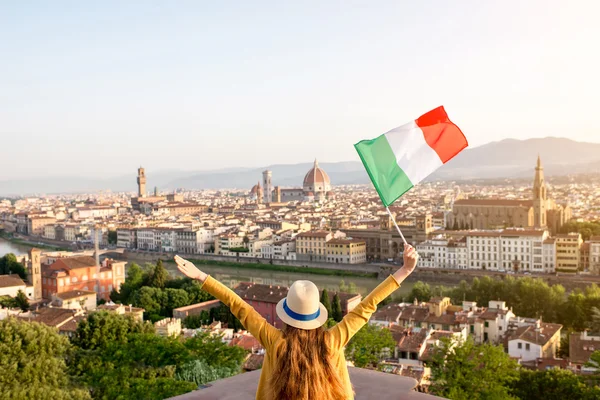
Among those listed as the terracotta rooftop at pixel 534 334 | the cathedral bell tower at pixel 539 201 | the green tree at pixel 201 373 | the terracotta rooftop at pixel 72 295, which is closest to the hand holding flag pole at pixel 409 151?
the green tree at pixel 201 373

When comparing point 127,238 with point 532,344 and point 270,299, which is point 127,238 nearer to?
point 270,299

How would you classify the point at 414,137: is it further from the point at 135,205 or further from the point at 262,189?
the point at 262,189

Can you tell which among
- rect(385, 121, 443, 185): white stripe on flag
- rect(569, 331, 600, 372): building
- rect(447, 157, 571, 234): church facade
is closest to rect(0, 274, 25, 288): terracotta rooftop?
rect(569, 331, 600, 372): building

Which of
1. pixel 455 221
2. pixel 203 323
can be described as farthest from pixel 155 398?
pixel 455 221

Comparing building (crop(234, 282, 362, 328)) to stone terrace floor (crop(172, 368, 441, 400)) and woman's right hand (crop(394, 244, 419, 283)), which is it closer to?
stone terrace floor (crop(172, 368, 441, 400))

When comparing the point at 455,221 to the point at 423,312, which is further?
the point at 455,221

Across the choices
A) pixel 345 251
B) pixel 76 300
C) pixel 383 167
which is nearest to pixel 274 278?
pixel 345 251

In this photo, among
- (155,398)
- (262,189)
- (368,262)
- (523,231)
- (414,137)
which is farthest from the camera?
(262,189)
